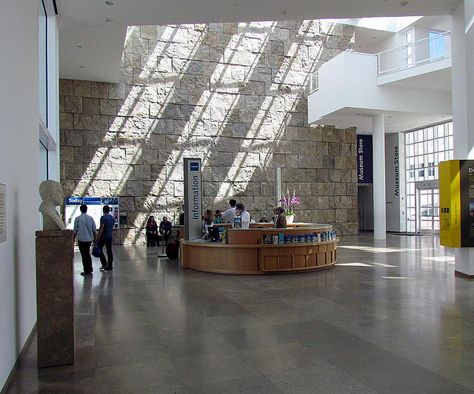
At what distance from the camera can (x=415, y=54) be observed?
16.4m

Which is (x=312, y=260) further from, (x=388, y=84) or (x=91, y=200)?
(x=388, y=84)

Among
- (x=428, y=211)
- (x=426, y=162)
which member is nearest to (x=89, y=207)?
(x=428, y=211)

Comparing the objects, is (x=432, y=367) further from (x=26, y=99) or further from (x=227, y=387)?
(x=26, y=99)

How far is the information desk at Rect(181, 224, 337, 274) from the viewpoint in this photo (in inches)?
359

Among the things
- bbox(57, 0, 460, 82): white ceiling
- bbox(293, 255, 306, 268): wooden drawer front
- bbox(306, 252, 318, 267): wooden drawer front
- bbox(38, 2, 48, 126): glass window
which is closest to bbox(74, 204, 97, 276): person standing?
bbox(38, 2, 48, 126): glass window

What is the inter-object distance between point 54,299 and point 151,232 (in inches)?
510

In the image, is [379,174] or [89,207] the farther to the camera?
[379,174]

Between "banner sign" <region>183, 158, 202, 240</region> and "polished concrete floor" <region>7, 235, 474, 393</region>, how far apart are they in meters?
2.34

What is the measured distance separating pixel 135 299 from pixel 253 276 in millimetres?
2924

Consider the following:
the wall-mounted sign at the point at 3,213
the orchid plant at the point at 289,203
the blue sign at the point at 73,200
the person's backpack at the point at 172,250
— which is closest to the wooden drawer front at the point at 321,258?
the person's backpack at the point at 172,250

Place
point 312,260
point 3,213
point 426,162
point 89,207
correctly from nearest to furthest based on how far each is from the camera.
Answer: point 3,213 → point 312,260 → point 89,207 → point 426,162

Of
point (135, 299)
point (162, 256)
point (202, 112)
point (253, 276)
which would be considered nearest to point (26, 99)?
point (135, 299)

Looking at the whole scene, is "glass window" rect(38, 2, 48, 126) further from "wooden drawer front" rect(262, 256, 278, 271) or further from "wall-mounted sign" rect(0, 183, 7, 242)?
"wall-mounted sign" rect(0, 183, 7, 242)

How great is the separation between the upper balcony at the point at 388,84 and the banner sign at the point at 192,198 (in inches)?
355
